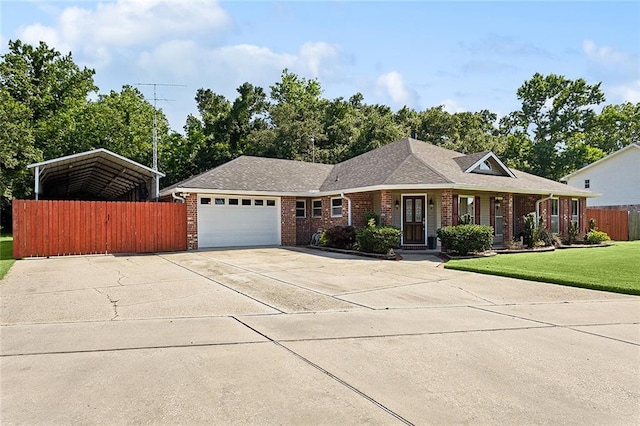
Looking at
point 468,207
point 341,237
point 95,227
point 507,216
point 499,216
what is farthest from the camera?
point 499,216

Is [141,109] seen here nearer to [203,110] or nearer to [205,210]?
[203,110]

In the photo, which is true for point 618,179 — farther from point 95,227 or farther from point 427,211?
point 95,227

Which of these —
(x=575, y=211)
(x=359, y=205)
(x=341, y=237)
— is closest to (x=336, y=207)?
(x=359, y=205)

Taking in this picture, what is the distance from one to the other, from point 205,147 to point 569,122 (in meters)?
39.4

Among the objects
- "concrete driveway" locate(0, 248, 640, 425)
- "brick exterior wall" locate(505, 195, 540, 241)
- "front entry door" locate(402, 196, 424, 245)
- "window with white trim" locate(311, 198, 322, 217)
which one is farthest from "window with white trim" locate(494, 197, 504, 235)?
"concrete driveway" locate(0, 248, 640, 425)

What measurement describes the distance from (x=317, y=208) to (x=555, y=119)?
125 feet

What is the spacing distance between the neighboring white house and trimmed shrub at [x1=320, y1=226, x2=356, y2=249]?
22897 mm

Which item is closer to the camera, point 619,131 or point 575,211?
point 575,211

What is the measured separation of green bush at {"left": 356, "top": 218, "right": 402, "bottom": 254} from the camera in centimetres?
1481

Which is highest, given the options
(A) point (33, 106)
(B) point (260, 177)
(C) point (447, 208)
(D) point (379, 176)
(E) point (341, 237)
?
(A) point (33, 106)

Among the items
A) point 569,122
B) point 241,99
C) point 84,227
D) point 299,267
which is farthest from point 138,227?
point 569,122

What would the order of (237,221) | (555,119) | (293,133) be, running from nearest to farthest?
1. (237,221)
2. (293,133)
3. (555,119)

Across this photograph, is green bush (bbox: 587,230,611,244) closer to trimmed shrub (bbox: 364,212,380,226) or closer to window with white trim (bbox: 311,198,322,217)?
trimmed shrub (bbox: 364,212,380,226)

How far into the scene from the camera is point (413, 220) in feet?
56.4
